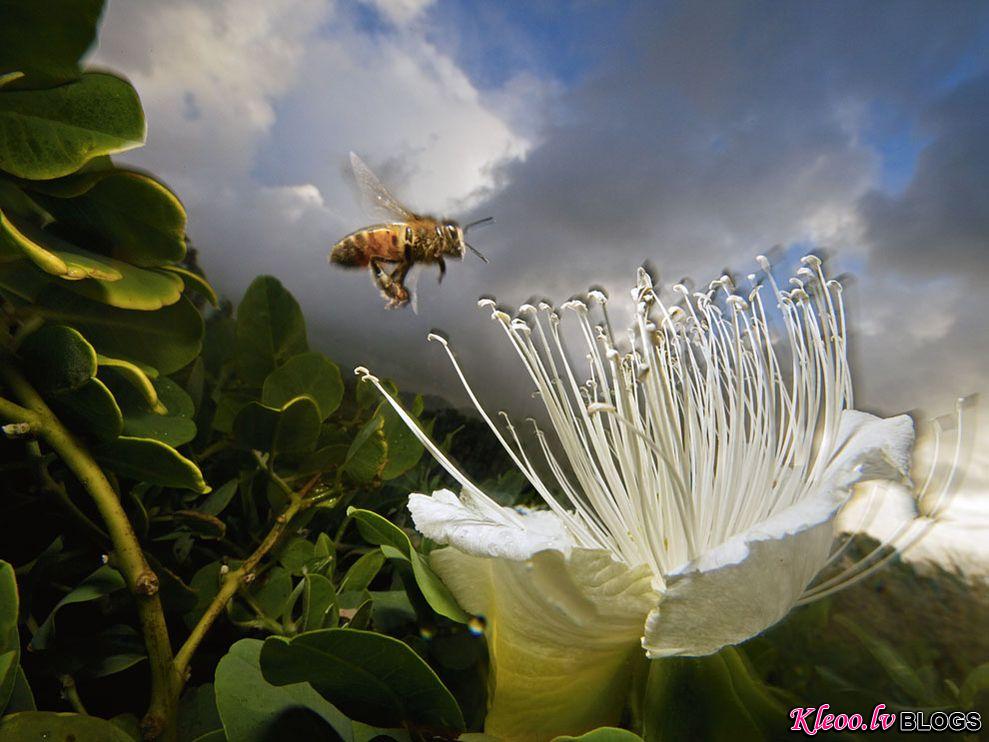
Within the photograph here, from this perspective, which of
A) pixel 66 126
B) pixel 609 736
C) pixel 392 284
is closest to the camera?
pixel 609 736

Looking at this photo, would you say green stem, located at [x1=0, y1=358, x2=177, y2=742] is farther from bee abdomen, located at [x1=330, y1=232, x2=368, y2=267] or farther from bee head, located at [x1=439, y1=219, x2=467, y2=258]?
bee head, located at [x1=439, y1=219, x2=467, y2=258]

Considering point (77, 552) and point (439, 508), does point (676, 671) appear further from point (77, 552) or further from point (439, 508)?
point (77, 552)

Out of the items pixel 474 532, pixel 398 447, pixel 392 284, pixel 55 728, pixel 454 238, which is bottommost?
pixel 55 728

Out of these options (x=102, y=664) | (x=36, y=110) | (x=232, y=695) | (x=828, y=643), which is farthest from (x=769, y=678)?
(x=36, y=110)

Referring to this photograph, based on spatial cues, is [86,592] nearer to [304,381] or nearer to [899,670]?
[304,381]

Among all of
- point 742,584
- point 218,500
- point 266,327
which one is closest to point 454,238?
point 266,327

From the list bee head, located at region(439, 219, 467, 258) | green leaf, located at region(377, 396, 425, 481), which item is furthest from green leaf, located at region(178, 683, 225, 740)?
bee head, located at region(439, 219, 467, 258)
